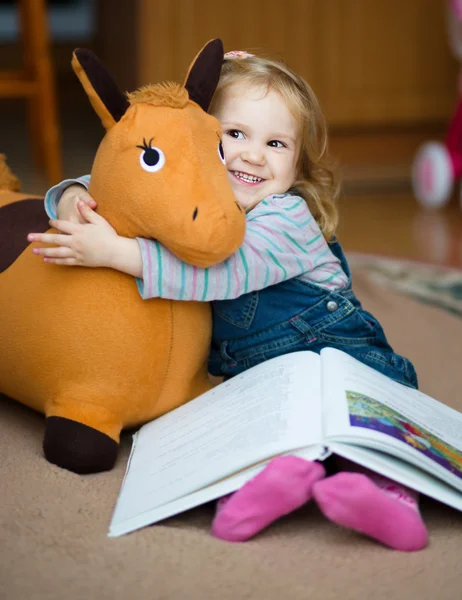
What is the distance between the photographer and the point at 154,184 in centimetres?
77

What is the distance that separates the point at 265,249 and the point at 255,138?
15 centimetres

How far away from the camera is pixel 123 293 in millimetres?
A: 822

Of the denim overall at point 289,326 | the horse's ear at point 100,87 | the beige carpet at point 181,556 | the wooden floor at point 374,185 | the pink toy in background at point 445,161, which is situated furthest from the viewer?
the pink toy in background at point 445,161

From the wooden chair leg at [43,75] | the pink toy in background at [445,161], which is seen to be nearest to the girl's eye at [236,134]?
the wooden chair leg at [43,75]

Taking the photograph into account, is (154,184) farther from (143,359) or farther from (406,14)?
(406,14)

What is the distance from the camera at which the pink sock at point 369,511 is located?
64 centimetres

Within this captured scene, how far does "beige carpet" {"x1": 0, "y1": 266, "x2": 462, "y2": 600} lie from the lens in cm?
61

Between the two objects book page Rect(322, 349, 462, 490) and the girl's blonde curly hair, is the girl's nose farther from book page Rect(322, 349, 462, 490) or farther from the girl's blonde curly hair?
book page Rect(322, 349, 462, 490)

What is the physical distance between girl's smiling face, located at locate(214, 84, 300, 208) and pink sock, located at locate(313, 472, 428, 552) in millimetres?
383

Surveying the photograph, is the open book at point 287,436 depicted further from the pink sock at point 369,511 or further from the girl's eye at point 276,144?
the girl's eye at point 276,144

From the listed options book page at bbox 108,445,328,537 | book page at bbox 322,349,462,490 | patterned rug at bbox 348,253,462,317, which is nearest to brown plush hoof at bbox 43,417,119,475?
book page at bbox 108,445,328,537

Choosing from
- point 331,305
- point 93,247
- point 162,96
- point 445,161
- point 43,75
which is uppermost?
point 162,96

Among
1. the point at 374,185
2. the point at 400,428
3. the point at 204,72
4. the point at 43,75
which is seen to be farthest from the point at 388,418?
the point at 374,185

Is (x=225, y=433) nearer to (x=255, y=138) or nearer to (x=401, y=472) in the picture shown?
(x=401, y=472)
